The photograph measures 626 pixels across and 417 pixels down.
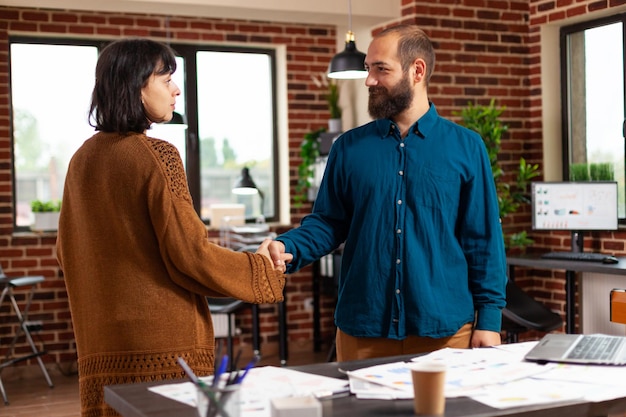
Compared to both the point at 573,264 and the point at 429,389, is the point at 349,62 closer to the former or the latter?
the point at 573,264

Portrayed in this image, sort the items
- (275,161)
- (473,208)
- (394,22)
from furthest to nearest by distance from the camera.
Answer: (275,161) → (394,22) → (473,208)

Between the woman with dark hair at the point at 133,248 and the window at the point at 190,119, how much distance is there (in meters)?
3.89

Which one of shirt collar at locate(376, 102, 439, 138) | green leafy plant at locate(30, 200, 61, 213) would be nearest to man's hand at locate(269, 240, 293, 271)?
→ shirt collar at locate(376, 102, 439, 138)

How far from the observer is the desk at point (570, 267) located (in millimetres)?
4891

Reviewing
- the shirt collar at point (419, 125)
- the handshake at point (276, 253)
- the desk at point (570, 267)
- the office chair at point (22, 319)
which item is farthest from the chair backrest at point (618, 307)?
the office chair at point (22, 319)

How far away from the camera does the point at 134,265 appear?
2.28 metres

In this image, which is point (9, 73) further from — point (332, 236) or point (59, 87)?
point (332, 236)

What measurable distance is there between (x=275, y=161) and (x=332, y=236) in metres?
4.53

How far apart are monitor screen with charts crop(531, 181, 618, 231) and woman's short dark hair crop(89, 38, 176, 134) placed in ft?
12.7

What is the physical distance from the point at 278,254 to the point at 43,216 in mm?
4117

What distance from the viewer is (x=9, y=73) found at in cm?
643

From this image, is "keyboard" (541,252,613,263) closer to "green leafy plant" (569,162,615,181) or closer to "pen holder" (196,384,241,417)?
"green leafy plant" (569,162,615,181)

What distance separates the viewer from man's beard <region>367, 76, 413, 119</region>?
2783mm

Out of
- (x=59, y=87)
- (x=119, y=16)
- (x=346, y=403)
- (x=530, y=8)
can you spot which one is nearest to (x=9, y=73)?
(x=59, y=87)
